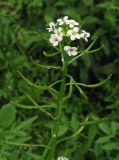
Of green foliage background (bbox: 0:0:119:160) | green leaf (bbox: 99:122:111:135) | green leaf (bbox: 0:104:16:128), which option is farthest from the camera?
green foliage background (bbox: 0:0:119:160)

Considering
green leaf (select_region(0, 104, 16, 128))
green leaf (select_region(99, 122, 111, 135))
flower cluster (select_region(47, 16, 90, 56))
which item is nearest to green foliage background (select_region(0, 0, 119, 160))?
green leaf (select_region(99, 122, 111, 135))

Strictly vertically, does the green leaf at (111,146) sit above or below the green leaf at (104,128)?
below

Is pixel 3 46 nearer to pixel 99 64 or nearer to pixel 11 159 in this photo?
pixel 99 64

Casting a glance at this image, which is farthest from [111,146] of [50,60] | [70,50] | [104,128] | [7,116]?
[50,60]

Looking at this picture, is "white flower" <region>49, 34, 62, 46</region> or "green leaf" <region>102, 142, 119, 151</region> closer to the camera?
"white flower" <region>49, 34, 62, 46</region>

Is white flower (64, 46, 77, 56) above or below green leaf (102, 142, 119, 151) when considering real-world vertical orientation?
above

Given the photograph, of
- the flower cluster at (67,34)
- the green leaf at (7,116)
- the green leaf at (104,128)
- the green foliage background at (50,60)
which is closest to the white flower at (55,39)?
the flower cluster at (67,34)

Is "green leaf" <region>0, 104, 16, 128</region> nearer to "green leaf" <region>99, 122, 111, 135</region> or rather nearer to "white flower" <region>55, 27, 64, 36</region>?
"green leaf" <region>99, 122, 111, 135</region>

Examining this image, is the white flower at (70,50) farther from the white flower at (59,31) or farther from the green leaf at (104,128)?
the green leaf at (104,128)

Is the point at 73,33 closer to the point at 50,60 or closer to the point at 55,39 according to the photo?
the point at 55,39
